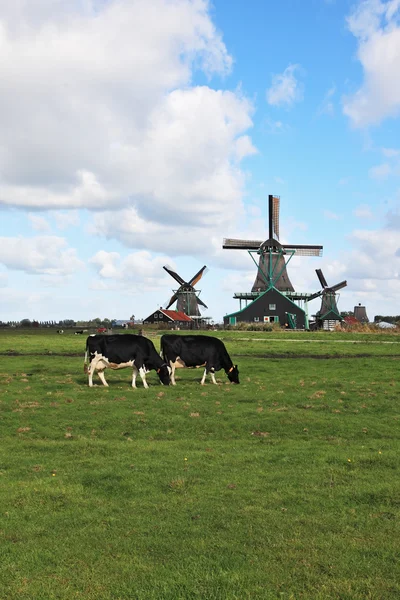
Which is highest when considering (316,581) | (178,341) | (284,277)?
(284,277)

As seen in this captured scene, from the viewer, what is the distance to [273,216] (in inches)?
3713

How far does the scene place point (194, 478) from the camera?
1049cm

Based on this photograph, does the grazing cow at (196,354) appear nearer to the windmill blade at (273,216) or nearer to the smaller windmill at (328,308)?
the windmill blade at (273,216)

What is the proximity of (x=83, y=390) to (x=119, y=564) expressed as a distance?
47.1 ft

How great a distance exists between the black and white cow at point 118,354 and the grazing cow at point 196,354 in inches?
45.6

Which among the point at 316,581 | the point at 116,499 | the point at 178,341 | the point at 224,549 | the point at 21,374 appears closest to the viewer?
the point at 316,581

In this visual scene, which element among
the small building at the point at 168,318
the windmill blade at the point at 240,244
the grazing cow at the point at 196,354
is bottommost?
the grazing cow at the point at 196,354

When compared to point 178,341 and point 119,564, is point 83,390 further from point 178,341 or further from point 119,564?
point 119,564

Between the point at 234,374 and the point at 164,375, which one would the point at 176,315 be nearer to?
the point at 234,374

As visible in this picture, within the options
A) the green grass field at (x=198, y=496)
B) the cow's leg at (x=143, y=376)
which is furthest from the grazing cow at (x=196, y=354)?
the green grass field at (x=198, y=496)

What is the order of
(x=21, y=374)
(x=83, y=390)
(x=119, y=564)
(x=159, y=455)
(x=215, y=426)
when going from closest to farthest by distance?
(x=119, y=564)
(x=159, y=455)
(x=215, y=426)
(x=83, y=390)
(x=21, y=374)

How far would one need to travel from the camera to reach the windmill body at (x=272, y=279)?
8700 cm

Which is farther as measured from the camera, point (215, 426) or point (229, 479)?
point (215, 426)

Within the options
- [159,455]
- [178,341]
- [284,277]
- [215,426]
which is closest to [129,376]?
[178,341]
